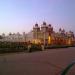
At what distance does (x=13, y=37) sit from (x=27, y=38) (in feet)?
27.6

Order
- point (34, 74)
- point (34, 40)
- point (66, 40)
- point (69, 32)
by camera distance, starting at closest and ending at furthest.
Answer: point (34, 74) → point (34, 40) → point (66, 40) → point (69, 32)

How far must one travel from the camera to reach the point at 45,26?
10562 cm

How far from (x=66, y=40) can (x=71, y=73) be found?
11321 centimetres

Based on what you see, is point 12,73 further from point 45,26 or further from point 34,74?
point 45,26

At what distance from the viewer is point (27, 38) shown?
108 metres

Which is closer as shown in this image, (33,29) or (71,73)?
(71,73)

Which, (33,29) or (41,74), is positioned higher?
(33,29)

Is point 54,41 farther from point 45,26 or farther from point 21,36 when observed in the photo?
point 21,36

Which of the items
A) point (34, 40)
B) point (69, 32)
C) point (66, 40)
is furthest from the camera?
point (69, 32)

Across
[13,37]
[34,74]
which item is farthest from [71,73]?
[13,37]

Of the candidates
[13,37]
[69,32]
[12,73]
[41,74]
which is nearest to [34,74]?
[41,74]

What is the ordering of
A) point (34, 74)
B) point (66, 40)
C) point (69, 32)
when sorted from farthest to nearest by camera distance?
point (69, 32) → point (66, 40) → point (34, 74)

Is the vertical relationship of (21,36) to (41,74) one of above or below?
above

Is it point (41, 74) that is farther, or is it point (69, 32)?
point (69, 32)
